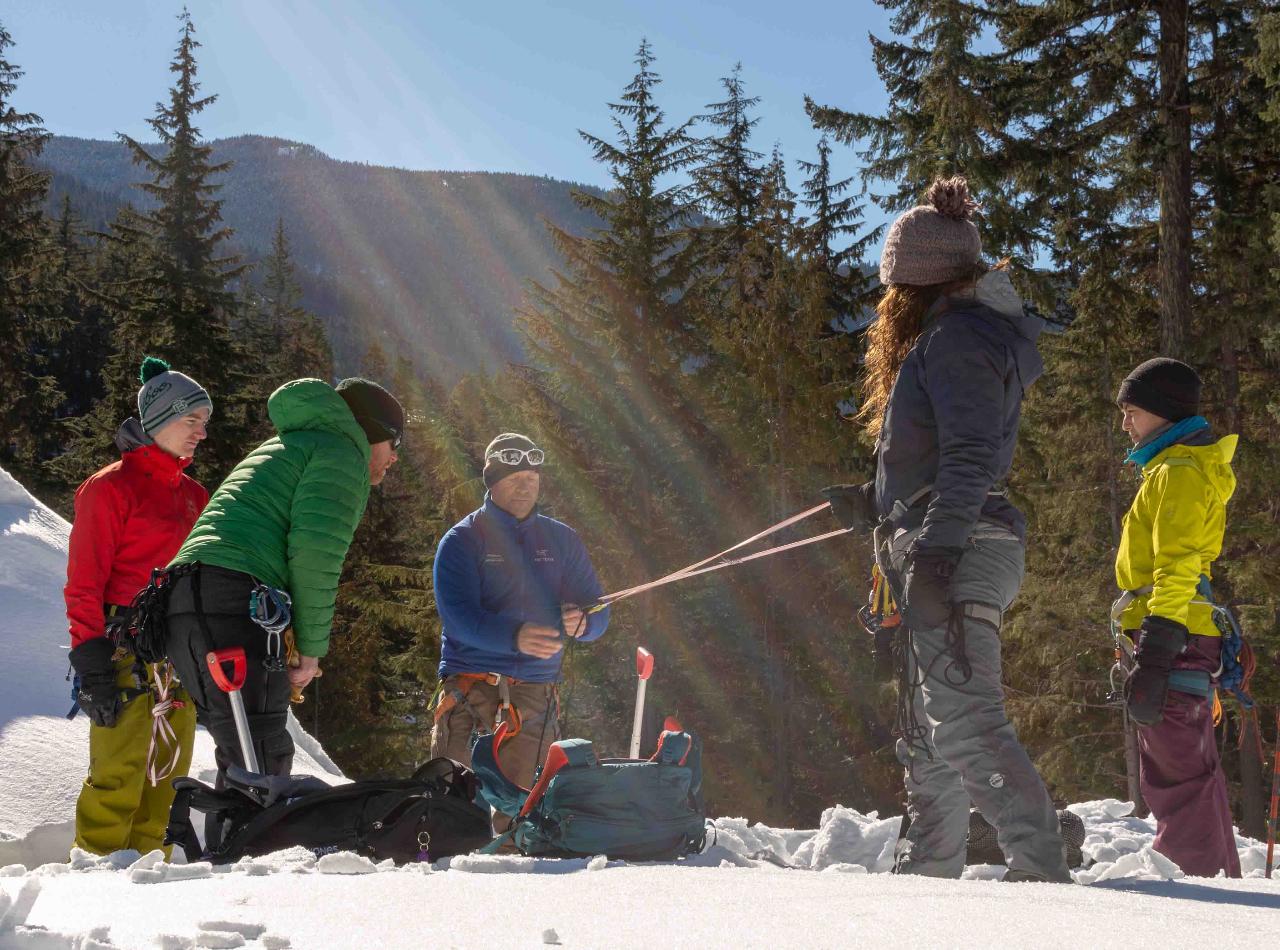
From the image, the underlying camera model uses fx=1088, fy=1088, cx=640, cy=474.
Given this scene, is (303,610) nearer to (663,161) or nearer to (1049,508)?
(1049,508)

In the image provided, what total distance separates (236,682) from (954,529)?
2.51 metres

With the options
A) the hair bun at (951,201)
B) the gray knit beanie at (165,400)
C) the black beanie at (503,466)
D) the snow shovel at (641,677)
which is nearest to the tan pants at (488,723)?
the snow shovel at (641,677)

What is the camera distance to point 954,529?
3385mm

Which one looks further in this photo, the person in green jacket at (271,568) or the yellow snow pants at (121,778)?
the yellow snow pants at (121,778)

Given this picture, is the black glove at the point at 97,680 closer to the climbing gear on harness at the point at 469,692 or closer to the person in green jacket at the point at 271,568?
the person in green jacket at the point at 271,568

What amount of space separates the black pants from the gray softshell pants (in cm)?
229

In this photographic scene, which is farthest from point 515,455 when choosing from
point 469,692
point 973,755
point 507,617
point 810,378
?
point 810,378

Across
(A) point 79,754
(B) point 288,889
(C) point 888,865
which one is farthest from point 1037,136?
(B) point 288,889

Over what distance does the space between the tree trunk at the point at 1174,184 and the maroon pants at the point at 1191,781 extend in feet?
35.7

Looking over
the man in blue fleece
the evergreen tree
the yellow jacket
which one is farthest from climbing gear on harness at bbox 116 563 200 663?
the evergreen tree

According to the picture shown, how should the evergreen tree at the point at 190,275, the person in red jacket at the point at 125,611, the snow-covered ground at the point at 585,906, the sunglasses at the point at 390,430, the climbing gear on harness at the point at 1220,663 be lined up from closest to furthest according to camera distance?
the snow-covered ground at the point at 585,906
the sunglasses at the point at 390,430
the climbing gear on harness at the point at 1220,663
the person in red jacket at the point at 125,611
the evergreen tree at the point at 190,275

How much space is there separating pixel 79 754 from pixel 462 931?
14.9ft

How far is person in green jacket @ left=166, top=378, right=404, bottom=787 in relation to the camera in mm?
3941

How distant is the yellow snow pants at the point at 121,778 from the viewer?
4.75 meters
